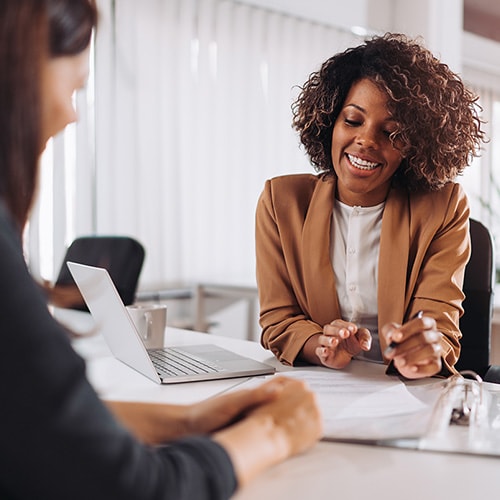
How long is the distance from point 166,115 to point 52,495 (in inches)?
122

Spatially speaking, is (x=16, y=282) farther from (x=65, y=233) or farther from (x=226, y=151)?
(x=226, y=151)

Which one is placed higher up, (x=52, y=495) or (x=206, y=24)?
(x=206, y=24)

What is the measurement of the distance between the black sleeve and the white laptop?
0.52 metres

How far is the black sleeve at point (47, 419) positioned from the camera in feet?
1.61

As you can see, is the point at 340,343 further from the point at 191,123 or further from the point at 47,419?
the point at 191,123

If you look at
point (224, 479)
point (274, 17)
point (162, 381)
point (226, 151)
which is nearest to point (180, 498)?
point (224, 479)

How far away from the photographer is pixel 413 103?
1.38 meters

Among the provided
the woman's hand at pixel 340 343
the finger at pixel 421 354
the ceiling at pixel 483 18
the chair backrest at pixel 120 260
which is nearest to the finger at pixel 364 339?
the woman's hand at pixel 340 343

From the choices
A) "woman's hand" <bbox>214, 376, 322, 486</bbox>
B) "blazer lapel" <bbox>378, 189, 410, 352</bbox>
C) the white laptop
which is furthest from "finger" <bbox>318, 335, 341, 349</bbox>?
"woman's hand" <bbox>214, 376, 322, 486</bbox>

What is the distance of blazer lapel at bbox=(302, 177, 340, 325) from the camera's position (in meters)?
1.42

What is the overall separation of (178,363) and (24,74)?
0.78 metres

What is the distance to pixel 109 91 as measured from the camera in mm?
3234

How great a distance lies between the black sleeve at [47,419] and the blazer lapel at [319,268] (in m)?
0.92

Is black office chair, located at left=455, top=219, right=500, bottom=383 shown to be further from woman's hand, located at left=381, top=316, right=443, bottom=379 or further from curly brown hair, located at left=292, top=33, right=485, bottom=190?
woman's hand, located at left=381, top=316, right=443, bottom=379
